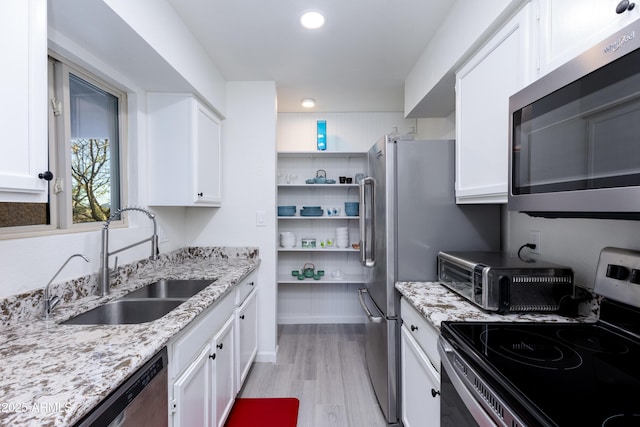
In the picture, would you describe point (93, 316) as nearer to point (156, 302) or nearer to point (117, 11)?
point (156, 302)

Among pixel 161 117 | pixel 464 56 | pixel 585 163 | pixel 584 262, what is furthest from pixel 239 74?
pixel 584 262

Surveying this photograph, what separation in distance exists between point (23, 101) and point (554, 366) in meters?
1.72

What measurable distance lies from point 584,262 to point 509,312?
0.40 meters

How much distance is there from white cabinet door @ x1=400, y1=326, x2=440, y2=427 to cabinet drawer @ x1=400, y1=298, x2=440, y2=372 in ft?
0.10

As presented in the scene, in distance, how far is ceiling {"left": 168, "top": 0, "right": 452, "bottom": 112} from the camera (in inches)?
66.7

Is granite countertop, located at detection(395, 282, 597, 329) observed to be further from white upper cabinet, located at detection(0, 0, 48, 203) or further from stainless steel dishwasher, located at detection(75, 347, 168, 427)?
white upper cabinet, located at detection(0, 0, 48, 203)

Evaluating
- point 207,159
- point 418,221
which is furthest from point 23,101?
point 418,221

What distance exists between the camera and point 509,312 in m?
1.23

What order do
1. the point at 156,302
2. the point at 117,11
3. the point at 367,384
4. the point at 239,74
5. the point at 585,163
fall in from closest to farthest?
the point at 585,163
the point at 117,11
the point at 156,302
the point at 367,384
the point at 239,74

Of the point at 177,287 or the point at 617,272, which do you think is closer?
the point at 617,272

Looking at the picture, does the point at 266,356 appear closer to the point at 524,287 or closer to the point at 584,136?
the point at 524,287

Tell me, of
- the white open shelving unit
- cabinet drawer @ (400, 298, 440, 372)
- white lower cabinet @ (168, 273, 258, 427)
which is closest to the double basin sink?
white lower cabinet @ (168, 273, 258, 427)

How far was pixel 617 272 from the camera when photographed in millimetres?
1042

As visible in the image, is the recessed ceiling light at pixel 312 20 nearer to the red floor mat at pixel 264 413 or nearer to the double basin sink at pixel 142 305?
the double basin sink at pixel 142 305
